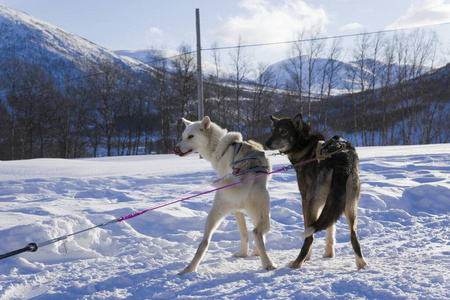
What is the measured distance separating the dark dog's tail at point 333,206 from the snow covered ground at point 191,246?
1.47 ft

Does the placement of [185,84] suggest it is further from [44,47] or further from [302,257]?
[44,47]

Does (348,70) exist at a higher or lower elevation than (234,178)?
higher

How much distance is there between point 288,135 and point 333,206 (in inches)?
55.0

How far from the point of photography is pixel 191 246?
5.21 m

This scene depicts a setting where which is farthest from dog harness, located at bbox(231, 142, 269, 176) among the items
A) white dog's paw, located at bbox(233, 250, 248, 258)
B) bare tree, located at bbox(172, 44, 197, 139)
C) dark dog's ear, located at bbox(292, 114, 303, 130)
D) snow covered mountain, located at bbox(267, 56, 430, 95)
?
snow covered mountain, located at bbox(267, 56, 430, 95)

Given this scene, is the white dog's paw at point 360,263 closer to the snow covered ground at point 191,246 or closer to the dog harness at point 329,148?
the snow covered ground at point 191,246

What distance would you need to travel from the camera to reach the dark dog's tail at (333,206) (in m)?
3.61

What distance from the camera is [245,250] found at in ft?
15.5

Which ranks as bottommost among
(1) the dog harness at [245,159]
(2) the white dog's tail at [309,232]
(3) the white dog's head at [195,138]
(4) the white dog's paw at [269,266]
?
(4) the white dog's paw at [269,266]

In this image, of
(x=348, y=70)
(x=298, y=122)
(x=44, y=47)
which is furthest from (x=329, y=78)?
(x=44, y=47)

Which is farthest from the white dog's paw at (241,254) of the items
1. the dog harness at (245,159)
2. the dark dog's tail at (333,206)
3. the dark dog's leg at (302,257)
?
the dark dog's tail at (333,206)

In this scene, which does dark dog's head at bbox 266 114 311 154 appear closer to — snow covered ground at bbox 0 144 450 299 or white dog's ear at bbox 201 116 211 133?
white dog's ear at bbox 201 116 211 133

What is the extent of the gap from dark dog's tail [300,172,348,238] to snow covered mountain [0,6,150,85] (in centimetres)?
13920

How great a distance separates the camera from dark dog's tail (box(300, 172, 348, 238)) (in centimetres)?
361
